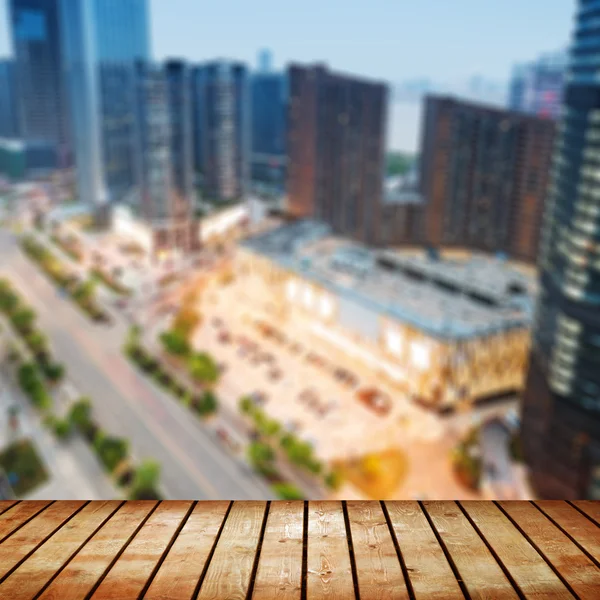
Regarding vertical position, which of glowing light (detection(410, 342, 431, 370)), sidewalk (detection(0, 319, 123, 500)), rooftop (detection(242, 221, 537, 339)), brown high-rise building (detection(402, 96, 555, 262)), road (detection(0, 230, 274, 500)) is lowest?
sidewalk (detection(0, 319, 123, 500))

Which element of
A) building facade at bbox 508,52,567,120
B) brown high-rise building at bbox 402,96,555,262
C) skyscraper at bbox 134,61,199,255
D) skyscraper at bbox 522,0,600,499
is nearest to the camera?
skyscraper at bbox 522,0,600,499

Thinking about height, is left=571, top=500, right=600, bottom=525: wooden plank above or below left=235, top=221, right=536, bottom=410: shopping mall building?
above

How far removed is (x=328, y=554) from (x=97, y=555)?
15.5 inches

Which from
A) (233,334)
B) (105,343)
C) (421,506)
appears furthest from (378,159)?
(421,506)

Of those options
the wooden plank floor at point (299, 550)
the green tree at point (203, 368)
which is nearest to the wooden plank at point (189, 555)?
the wooden plank floor at point (299, 550)

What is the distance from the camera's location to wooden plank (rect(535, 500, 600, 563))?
3.64 ft

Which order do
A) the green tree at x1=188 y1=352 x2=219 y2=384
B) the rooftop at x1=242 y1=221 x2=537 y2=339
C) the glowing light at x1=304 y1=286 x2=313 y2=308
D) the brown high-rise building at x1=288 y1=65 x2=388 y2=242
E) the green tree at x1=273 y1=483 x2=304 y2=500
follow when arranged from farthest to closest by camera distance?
the brown high-rise building at x1=288 y1=65 x2=388 y2=242 → the glowing light at x1=304 y1=286 x2=313 y2=308 → the green tree at x1=188 y1=352 x2=219 y2=384 → the rooftop at x1=242 y1=221 x2=537 y2=339 → the green tree at x1=273 y1=483 x2=304 y2=500

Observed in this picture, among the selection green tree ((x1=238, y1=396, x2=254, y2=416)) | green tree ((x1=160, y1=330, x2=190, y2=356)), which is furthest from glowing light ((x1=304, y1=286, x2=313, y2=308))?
green tree ((x1=238, y1=396, x2=254, y2=416))

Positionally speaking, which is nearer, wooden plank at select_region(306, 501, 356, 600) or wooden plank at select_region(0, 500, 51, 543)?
wooden plank at select_region(306, 501, 356, 600)

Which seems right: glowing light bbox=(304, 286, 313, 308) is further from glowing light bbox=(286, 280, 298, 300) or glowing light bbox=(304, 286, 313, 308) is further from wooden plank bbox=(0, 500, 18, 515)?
wooden plank bbox=(0, 500, 18, 515)

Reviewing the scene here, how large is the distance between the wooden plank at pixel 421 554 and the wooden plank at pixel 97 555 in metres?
0.48

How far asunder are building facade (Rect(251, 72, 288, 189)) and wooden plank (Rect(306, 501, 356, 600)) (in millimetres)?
18858

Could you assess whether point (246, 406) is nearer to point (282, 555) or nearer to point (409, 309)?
point (409, 309)

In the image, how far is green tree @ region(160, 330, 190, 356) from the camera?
973 centimetres
